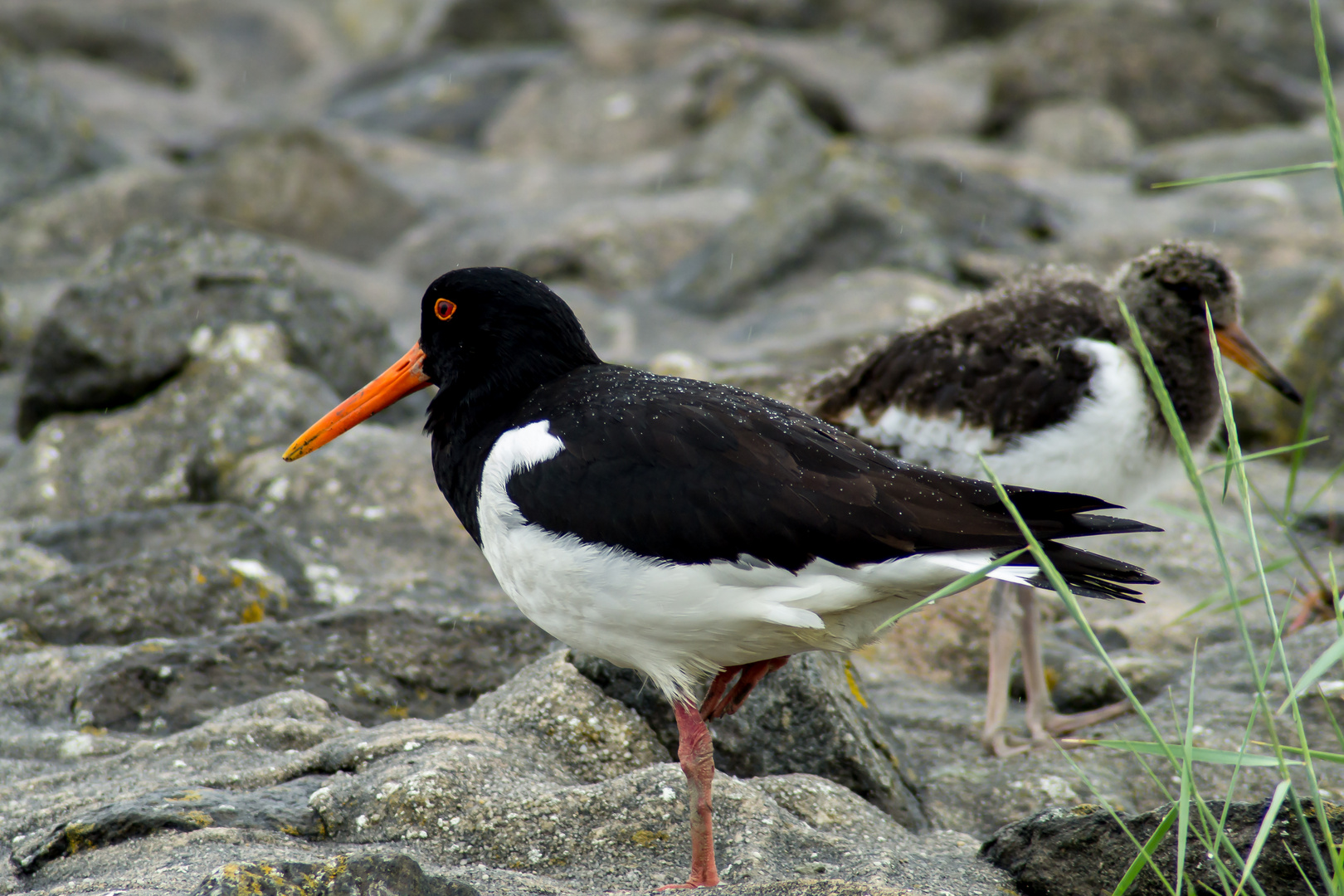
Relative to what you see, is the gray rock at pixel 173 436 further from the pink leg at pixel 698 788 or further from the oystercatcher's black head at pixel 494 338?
the pink leg at pixel 698 788

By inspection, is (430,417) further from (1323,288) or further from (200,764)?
(1323,288)

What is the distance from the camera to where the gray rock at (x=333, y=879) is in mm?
2603

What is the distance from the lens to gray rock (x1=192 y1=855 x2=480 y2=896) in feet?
8.54

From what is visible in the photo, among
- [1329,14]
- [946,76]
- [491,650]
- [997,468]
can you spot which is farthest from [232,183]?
[1329,14]

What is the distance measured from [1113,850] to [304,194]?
1000 centimetres

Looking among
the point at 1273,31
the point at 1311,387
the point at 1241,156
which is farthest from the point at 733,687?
the point at 1273,31

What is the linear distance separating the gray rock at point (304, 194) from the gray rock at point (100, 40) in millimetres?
7666

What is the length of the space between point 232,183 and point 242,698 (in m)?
7.81

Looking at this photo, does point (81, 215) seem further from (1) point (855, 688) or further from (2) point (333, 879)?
(2) point (333, 879)

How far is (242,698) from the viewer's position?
175 inches

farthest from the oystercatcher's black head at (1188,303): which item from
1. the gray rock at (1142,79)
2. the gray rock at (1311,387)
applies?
the gray rock at (1142,79)

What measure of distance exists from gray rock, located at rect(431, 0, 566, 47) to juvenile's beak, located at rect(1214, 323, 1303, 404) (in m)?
16.7

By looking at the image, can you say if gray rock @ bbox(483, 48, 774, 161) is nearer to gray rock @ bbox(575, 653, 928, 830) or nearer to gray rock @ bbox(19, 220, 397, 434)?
gray rock @ bbox(19, 220, 397, 434)

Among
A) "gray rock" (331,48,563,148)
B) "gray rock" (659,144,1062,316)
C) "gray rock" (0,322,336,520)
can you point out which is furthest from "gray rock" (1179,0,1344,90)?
"gray rock" (0,322,336,520)
